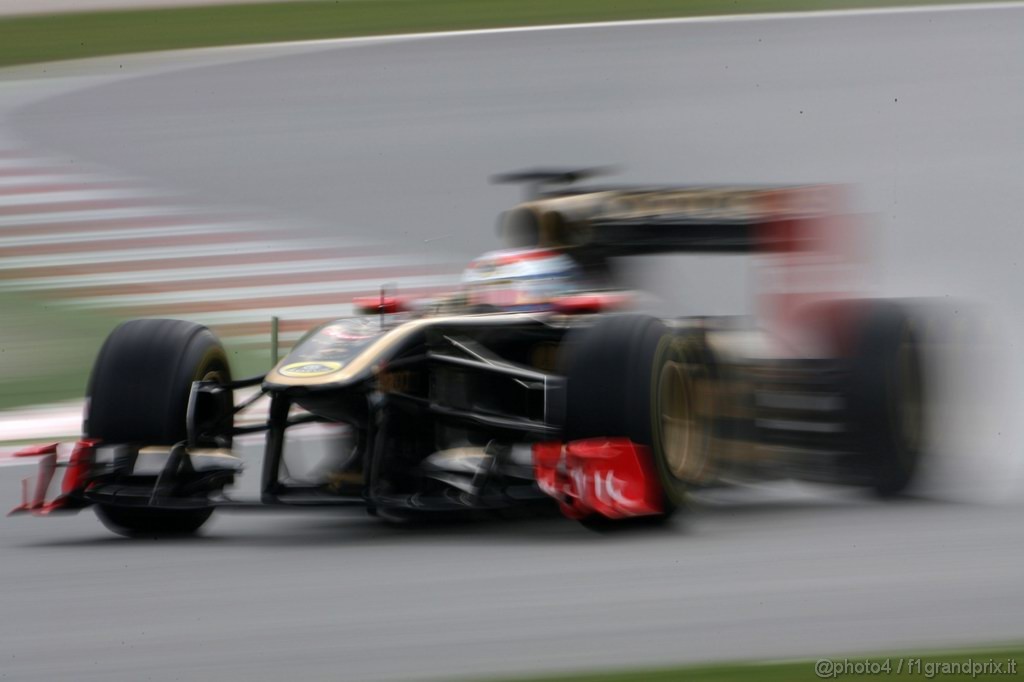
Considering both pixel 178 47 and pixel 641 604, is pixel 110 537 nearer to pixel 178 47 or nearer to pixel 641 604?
pixel 641 604

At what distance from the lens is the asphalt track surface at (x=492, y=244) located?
4.47 meters

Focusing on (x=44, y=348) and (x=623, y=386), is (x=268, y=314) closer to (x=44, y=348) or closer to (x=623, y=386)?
(x=44, y=348)

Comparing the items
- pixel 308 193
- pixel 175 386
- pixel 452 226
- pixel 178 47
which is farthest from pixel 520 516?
pixel 178 47

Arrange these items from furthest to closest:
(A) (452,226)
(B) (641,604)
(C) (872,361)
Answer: (A) (452,226), (C) (872,361), (B) (641,604)

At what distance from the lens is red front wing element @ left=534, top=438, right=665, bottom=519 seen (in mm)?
5777

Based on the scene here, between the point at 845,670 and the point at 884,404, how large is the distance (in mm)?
3318

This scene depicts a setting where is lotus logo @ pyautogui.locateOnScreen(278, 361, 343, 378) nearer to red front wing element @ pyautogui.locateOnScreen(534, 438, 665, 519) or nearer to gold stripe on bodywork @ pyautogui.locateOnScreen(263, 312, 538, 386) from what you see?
gold stripe on bodywork @ pyautogui.locateOnScreen(263, 312, 538, 386)

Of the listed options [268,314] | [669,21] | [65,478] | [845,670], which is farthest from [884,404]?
[669,21]

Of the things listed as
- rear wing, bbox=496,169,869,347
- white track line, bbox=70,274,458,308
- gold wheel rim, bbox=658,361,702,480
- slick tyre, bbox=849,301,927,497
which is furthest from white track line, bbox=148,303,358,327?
gold wheel rim, bbox=658,361,702,480

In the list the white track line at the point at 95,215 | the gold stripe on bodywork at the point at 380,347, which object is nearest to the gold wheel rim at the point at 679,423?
the gold stripe on bodywork at the point at 380,347

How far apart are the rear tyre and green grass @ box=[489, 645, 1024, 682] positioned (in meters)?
2.88

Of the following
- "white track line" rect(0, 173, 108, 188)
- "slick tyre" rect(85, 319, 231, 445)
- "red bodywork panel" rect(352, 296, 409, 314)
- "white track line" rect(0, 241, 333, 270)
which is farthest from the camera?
"white track line" rect(0, 173, 108, 188)

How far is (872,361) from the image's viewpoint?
7.20 metres

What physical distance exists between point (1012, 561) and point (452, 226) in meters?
9.69
